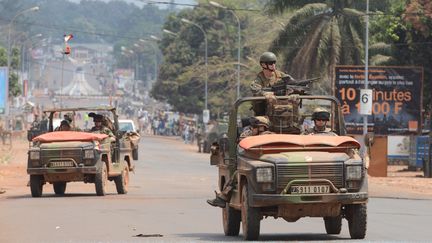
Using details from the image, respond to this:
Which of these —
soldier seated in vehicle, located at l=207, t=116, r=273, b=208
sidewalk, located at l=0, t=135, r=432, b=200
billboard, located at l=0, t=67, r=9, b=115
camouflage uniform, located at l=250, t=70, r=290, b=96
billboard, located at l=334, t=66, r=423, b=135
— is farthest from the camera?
billboard, located at l=0, t=67, r=9, b=115

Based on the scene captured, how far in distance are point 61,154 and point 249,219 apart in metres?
12.5

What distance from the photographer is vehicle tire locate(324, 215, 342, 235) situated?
1773 cm

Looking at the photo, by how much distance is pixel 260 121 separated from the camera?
56.1 feet

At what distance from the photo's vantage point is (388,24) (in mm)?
56875

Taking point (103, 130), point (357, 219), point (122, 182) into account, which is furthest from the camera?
point (122, 182)

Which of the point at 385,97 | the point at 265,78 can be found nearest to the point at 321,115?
the point at 265,78

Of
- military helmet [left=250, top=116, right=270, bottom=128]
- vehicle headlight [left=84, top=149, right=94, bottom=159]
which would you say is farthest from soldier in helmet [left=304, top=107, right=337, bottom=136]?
vehicle headlight [left=84, top=149, right=94, bottom=159]

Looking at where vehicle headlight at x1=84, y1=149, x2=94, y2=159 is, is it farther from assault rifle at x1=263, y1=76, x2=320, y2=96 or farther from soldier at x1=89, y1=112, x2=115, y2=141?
assault rifle at x1=263, y1=76, x2=320, y2=96

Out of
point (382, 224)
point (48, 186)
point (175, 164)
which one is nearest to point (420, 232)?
point (382, 224)

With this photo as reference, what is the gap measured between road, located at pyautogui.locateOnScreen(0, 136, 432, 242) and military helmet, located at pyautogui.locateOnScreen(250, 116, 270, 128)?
1517 mm

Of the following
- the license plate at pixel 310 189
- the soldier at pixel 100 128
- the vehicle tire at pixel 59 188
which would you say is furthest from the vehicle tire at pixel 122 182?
the license plate at pixel 310 189

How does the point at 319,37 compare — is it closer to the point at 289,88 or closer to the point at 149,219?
the point at 149,219

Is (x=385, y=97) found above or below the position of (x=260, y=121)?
above

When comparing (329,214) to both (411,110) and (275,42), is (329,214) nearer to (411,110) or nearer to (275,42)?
(411,110)
